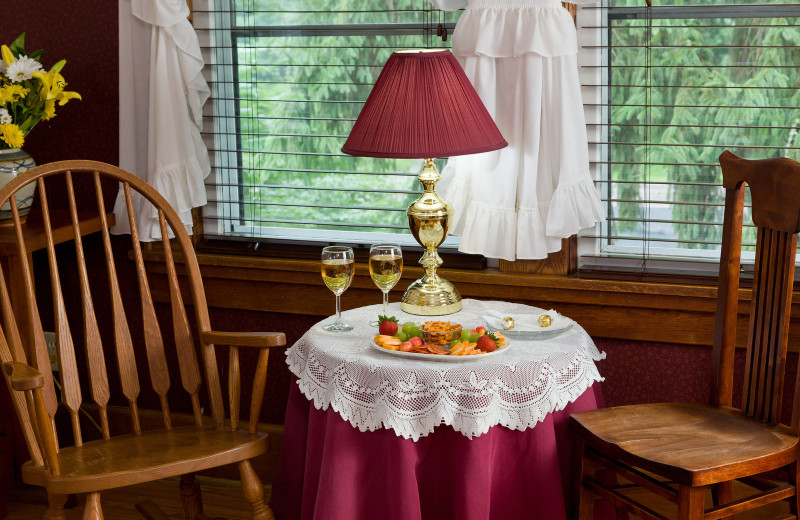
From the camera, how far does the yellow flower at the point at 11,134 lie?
2.57 m

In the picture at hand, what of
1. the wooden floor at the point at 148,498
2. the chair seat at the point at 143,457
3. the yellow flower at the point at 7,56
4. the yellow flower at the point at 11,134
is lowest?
the wooden floor at the point at 148,498

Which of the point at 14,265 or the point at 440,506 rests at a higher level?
the point at 14,265

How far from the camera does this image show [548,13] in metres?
2.38

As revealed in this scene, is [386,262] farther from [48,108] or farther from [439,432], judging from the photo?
[48,108]

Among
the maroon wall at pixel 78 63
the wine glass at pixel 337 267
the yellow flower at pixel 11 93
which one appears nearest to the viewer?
the wine glass at pixel 337 267

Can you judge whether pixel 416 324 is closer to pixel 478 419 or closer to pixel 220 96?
pixel 478 419

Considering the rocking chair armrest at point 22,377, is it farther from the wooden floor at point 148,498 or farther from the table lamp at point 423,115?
the wooden floor at point 148,498

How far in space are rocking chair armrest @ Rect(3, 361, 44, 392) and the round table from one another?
55cm

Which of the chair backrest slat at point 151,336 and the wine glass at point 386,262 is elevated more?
the wine glass at point 386,262

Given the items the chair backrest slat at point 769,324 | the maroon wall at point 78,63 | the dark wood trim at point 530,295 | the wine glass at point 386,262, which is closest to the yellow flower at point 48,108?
the maroon wall at point 78,63

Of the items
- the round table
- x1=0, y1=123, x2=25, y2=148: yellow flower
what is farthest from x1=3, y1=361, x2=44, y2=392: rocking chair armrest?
x1=0, y1=123, x2=25, y2=148: yellow flower

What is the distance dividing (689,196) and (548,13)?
0.65m

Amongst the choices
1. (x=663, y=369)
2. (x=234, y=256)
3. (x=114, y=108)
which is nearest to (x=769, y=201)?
(x=663, y=369)

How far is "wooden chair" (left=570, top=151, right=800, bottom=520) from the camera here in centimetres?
185
